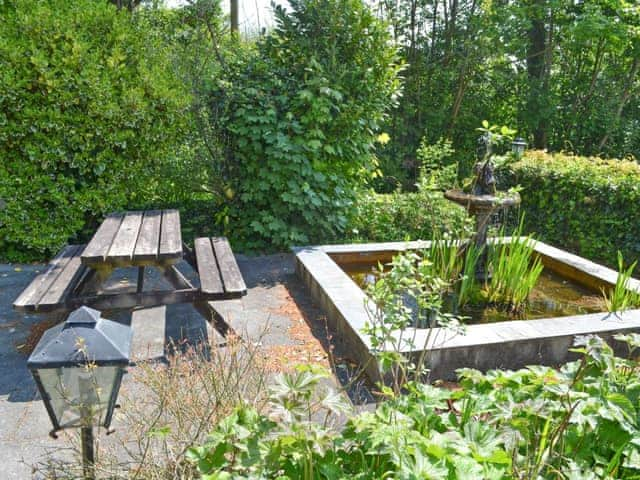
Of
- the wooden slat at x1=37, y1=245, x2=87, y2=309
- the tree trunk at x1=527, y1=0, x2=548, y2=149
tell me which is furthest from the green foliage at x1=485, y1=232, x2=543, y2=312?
the tree trunk at x1=527, y1=0, x2=548, y2=149

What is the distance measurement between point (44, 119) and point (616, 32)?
27.2ft

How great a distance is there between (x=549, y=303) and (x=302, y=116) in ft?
10.2

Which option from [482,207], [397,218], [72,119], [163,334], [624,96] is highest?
[624,96]

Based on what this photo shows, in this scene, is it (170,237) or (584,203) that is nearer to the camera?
(170,237)

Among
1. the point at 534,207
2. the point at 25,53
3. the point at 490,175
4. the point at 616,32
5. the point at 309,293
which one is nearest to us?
the point at 490,175

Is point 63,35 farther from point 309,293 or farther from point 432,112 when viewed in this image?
point 432,112

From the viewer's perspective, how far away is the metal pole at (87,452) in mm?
1709

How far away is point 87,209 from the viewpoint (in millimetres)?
5645

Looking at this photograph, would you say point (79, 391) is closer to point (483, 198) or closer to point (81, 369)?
point (81, 369)

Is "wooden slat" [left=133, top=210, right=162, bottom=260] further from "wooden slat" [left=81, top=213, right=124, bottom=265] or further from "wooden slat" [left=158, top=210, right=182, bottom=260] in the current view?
"wooden slat" [left=81, top=213, right=124, bottom=265]

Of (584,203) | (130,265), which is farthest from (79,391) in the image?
(584,203)

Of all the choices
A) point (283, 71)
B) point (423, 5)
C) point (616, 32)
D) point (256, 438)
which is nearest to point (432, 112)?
point (423, 5)

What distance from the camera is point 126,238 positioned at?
3658 mm

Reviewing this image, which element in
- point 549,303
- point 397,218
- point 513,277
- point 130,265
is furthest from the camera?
point 397,218
